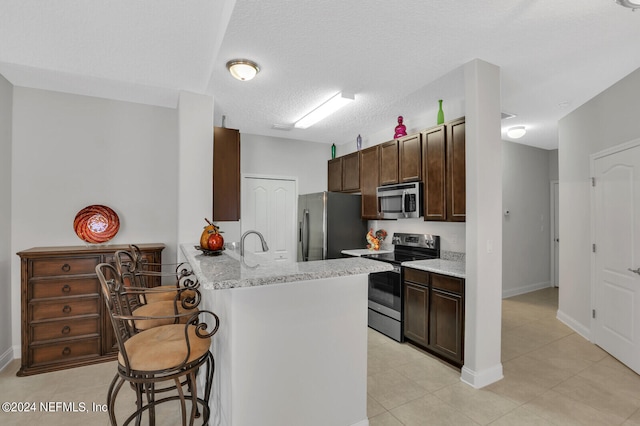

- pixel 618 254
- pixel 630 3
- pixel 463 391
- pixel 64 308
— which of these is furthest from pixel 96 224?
pixel 618 254

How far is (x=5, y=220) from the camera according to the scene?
9.74 ft

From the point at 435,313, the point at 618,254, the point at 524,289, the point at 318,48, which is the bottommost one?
the point at 524,289

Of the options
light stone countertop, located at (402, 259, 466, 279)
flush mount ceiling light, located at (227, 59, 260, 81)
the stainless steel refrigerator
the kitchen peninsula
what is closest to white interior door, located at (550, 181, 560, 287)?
light stone countertop, located at (402, 259, 466, 279)

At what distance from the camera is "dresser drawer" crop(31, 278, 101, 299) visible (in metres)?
2.80

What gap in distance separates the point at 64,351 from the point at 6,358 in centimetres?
56

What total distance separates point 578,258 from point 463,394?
8.38 ft

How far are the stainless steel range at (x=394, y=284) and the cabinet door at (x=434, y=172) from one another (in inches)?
23.5

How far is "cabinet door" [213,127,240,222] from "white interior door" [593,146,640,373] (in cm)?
389

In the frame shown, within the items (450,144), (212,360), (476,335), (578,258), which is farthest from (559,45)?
(212,360)

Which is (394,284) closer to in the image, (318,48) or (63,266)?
(318,48)

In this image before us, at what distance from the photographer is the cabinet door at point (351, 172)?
468cm

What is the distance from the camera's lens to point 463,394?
241cm

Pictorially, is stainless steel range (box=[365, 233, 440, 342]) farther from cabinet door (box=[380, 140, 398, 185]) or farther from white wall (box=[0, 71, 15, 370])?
white wall (box=[0, 71, 15, 370])

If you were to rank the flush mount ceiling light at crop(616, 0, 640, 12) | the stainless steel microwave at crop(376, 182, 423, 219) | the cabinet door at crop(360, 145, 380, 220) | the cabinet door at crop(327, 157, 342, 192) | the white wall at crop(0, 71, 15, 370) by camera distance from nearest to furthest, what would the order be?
the flush mount ceiling light at crop(616, 0, 640, 12) < the white wall at crop(0, 71, 15, 370) < the stainless steel microwave at crop(376, 182, 423, 219) < the cabinet door at crop(360, 145, 380, 220) < the cabinet door at crop(327, 157, 342, 192)
